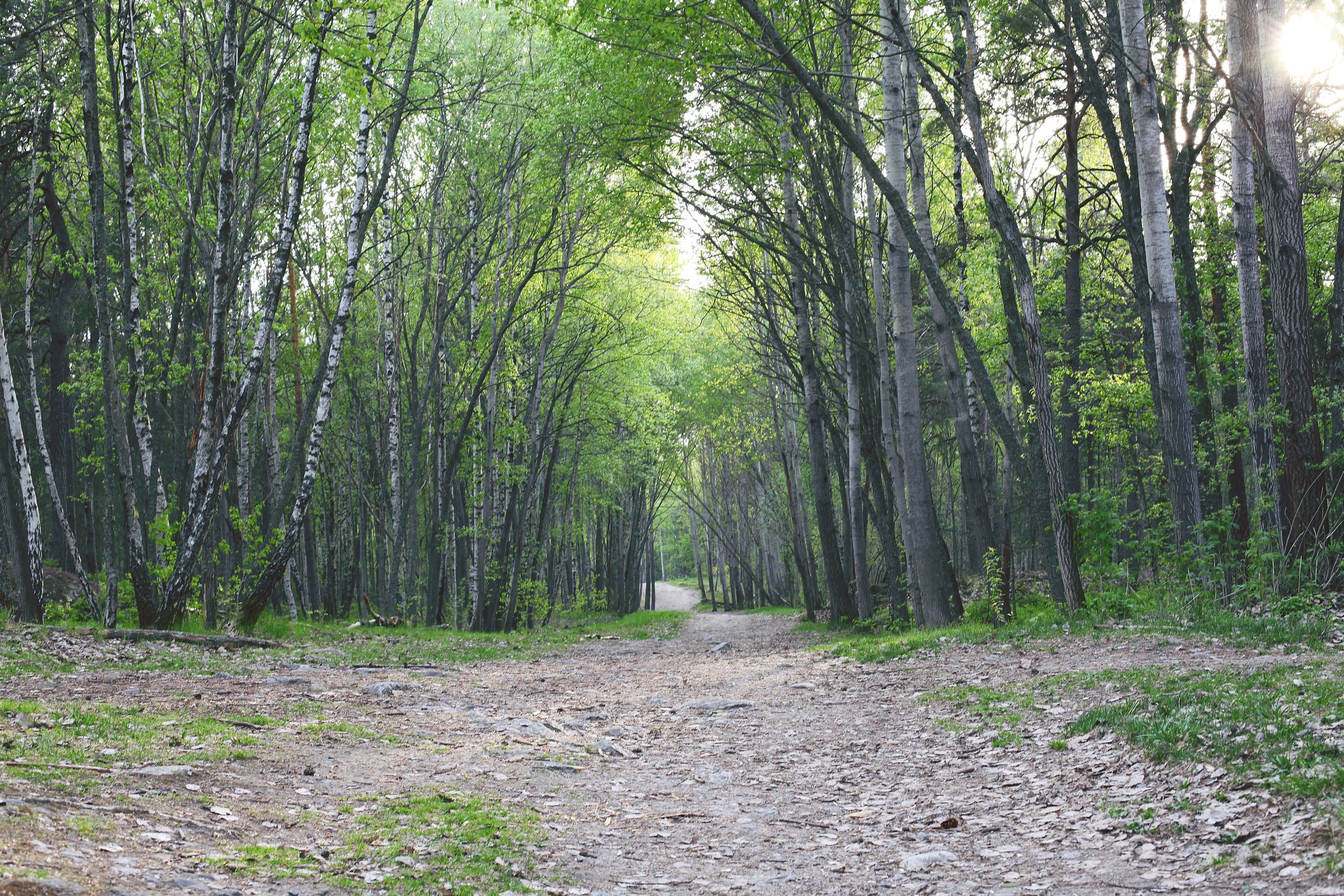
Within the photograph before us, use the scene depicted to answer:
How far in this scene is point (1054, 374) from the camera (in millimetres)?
17203

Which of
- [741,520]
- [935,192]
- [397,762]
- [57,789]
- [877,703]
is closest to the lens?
[57,789]

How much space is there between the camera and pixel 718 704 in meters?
8.36

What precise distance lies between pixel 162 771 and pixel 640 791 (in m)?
2.62

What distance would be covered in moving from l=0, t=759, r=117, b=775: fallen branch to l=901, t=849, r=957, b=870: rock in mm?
3776

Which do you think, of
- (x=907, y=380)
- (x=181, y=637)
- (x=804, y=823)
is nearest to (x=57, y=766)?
(x=804, y=823)

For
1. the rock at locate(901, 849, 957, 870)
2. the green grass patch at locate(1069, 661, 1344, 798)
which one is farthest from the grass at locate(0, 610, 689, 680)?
the green grass patch at locate(1069, 661, 1344, 798)

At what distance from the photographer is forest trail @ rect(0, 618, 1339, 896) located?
3309 millimetres

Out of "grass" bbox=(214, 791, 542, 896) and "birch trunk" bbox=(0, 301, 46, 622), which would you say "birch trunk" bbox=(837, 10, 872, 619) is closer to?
"grass" bbox=(214, 791, 542, 896)

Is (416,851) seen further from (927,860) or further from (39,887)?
(927,860)

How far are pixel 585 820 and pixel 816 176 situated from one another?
11977 mm

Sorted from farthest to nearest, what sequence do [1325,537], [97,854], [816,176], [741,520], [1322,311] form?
1. [741,520]
2. [1322,311]
3. [816,176]
4. [1325,537]
5. [97,854]

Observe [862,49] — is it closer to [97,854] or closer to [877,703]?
[877,703]

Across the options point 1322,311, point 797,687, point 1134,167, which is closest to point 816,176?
point 1134,167

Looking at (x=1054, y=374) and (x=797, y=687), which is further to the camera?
(x=1054, y=374)
